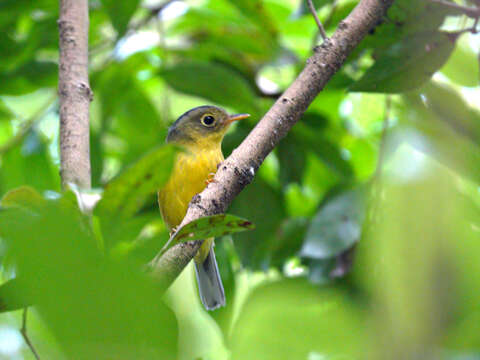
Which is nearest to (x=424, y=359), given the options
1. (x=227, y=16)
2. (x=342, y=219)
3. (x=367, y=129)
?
(x=342, y=219)

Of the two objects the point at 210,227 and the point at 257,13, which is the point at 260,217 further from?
the point at 210,227

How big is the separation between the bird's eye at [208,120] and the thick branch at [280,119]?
2119 mm

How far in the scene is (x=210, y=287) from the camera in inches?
156

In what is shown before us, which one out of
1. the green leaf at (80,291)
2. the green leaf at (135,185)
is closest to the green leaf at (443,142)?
the green leaf at (80,291)

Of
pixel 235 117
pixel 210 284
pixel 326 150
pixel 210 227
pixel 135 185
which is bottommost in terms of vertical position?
pixel 210 284

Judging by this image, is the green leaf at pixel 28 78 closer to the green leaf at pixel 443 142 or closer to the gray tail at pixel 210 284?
the gray tail at pixel 210 284

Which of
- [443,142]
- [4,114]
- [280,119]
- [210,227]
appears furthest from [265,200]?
[443,142]

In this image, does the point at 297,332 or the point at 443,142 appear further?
the point at 443,142

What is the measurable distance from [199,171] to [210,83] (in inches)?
24.3

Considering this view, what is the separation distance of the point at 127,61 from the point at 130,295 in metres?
3.91

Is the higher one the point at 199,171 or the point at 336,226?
the point at 336,226

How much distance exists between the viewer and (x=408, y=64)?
8.84 ft

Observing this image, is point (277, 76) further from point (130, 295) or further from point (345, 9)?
point (130, 295)

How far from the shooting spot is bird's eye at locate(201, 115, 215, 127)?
4414mm
